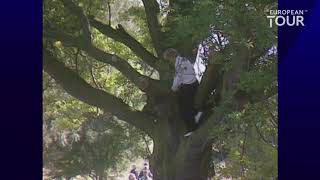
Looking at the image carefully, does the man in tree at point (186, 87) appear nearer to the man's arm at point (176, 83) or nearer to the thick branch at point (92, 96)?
the man's arm at point (176, 83)

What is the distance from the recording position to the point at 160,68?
441cm

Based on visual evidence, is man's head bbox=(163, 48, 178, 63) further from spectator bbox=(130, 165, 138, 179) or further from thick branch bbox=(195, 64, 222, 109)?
spectator bbox=(130, 165, 138, 179)

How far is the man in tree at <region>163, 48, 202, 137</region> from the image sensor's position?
4.16 meters

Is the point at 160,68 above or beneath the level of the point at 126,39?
beneath

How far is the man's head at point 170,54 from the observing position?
13.4 ft

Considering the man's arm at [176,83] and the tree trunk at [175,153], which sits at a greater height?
the man's arm at [176,83]

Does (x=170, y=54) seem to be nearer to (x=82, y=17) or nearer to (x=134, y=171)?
(x=82, y=17)

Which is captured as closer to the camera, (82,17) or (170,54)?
(170,54)

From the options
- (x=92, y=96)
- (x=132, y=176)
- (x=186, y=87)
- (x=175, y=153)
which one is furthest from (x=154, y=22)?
(x=132, y=176)

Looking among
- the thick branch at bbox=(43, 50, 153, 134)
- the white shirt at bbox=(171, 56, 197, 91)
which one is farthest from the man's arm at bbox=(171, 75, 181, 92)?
the thick branch at bbox=(43, 50, 153, 134)

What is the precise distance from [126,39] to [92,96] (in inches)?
23.4

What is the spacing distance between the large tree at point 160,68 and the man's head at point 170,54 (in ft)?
0.16

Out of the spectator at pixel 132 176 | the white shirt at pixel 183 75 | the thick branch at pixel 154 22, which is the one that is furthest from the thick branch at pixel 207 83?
the spectator at pixel 132 176

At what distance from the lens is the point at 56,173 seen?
445 centimetres
